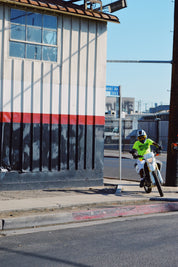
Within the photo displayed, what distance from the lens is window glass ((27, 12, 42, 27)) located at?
1212cm

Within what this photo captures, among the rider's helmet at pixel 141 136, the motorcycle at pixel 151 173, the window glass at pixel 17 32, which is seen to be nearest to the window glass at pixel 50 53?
the window glass at pixel 17 32

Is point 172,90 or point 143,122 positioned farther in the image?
point 143,122

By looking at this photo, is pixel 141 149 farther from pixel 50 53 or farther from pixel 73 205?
pixel 50 53

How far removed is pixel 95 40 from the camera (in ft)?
42.9

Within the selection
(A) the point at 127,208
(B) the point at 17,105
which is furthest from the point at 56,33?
(A) the point at 127,208

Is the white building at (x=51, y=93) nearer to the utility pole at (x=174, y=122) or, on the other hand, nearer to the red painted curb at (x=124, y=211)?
the utility pole at (x=174, y=122)

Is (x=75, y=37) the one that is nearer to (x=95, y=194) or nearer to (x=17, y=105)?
(x=17, y=105)

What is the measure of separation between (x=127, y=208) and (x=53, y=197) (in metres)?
2.10

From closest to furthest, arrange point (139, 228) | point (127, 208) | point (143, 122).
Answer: point (139, 228), point (127, 208), point (143, 122)

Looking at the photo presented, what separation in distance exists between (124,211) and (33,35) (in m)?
5.74

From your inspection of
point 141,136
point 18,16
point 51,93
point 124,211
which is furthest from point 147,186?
point 18,16

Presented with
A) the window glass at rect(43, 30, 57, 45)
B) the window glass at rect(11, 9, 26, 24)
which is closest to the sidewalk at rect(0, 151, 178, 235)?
the window glass at rect(43, 30, 57, 45)

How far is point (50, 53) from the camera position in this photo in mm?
12492

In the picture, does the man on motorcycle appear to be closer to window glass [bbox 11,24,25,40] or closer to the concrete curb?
the concrete curb
